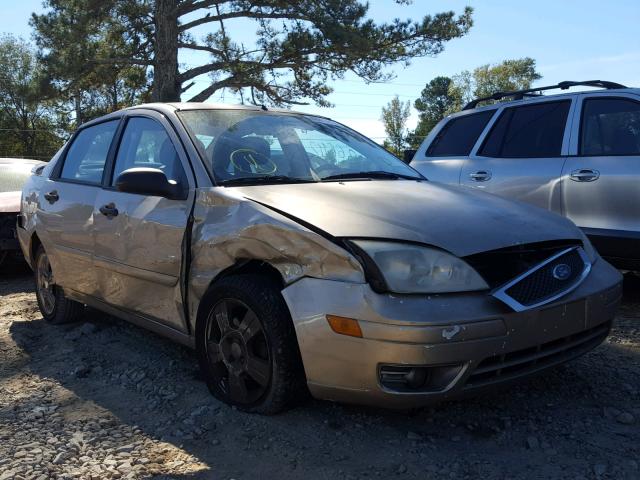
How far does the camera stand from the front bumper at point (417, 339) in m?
2.43

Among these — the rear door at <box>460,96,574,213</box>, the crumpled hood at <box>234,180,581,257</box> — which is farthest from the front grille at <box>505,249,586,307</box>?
the rear door at <box>460,96,574,213</box>

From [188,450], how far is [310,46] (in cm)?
1605

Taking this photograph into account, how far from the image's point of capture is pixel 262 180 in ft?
10.9

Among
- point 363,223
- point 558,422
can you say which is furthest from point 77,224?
point 558,422

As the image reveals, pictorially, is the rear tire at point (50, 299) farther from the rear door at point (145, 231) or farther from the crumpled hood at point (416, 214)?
the crumpled hood at point (416, 214)

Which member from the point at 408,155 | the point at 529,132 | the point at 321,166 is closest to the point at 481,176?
the point at 529,132

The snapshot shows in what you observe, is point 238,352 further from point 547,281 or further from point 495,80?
point 495,80

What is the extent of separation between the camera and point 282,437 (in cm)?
280

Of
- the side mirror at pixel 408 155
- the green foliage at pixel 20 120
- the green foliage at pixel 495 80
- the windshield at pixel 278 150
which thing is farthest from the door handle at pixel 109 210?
the green foliage at pixel 495 80

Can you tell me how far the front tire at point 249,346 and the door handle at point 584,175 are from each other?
10.2 feet

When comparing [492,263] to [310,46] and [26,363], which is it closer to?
[26,363]

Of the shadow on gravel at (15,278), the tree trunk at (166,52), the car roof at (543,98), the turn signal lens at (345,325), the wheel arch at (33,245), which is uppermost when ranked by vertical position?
the tree trunk at (166,52)

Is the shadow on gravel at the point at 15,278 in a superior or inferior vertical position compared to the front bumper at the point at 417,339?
inferior

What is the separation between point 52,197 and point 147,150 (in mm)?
1186
